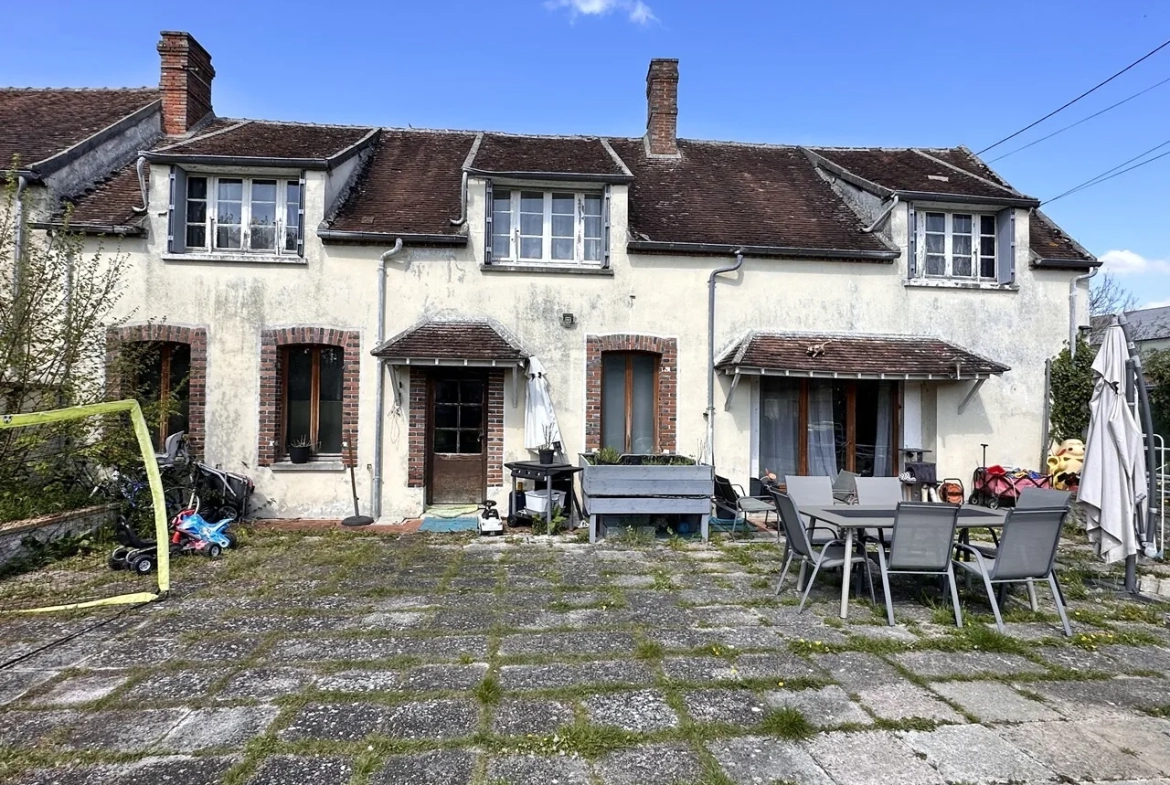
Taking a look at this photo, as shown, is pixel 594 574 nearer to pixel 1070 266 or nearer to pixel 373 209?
pixel 373 209

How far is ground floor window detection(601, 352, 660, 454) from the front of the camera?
9570 millimetres

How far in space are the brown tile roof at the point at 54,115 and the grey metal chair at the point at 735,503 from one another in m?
10.8

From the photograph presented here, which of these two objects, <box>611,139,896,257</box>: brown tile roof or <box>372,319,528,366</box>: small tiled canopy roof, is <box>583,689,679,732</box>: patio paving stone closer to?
<box>372,319,528,366</box>: small tiled canopy roof

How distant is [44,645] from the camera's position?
14.5 ft

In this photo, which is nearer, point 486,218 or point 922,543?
point 922,543

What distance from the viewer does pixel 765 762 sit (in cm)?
300

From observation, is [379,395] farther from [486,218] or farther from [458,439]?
[486,218]

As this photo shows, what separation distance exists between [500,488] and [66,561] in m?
4.96

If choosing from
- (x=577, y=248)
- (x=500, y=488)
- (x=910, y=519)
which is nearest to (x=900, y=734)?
(x=910, y=519)

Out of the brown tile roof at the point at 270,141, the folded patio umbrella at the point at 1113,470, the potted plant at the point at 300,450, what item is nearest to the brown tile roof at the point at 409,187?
the brown tile roof at the point at 270,141

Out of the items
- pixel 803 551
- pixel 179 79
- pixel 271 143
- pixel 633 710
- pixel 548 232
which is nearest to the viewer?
pixel 633 710

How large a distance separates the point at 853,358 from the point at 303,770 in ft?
27.9

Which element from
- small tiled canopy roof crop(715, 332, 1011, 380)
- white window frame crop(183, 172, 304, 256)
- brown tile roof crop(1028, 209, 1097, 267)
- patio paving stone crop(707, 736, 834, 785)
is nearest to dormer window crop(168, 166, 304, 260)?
white window frame crop(183, 172, 304, 256)

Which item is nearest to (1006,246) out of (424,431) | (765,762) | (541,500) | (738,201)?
(738,201)
